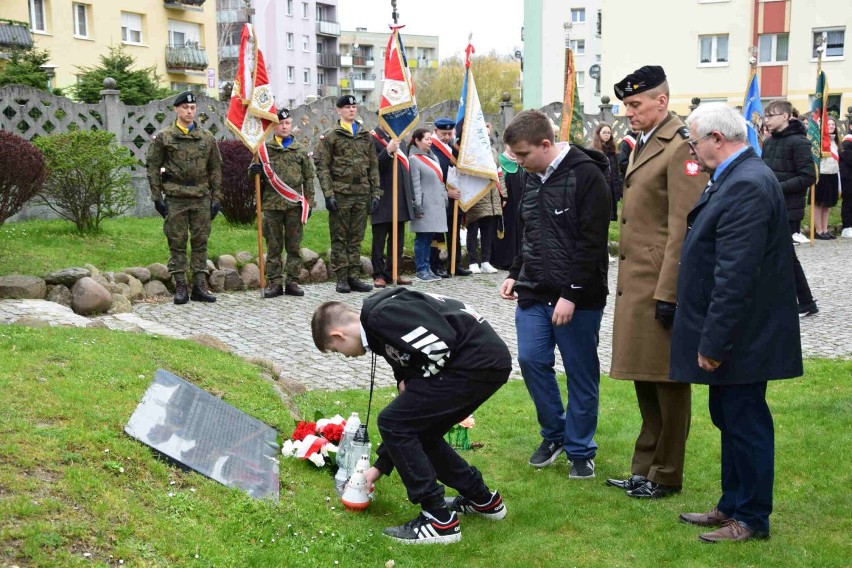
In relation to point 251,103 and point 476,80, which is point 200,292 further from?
point 476,80

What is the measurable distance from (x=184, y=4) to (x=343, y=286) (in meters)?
37.8

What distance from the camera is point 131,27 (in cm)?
4506

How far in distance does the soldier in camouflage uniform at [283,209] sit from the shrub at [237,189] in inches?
121

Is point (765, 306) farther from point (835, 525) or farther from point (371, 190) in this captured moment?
point (371, 190)

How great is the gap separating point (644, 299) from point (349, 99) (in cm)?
838

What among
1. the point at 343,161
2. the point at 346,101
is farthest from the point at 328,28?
the point at 343,161

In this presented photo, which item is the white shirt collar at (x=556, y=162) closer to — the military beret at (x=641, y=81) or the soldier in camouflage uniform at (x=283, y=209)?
the military beret at (x=641, y=81)

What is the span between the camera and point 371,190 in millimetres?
13367

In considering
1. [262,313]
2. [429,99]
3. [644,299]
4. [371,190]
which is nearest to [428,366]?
[644,299]

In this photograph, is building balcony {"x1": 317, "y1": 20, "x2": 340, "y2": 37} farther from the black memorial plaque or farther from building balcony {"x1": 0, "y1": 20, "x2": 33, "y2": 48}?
the black memorial plaque

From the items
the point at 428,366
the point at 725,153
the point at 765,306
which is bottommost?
the point at 428,366

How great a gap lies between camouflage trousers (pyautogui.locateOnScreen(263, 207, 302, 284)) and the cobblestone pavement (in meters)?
0.37

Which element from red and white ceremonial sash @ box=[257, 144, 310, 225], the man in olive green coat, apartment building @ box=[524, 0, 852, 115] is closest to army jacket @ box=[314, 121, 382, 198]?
red and white ceremonial sash @ box=[257, 144, 310, 225]

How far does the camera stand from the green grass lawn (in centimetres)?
429
